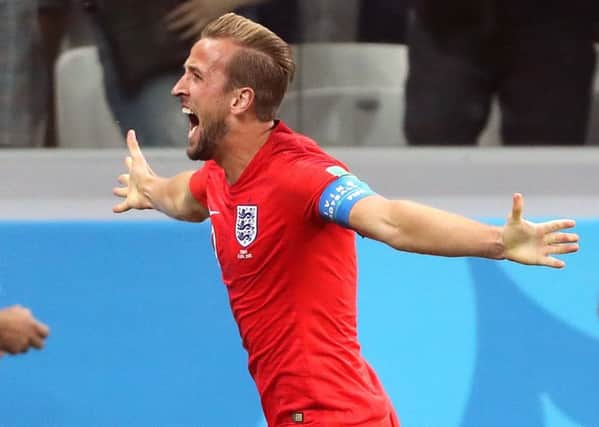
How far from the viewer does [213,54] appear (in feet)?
10.0

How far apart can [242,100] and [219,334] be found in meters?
1.28

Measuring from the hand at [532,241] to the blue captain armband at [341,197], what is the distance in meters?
0.33

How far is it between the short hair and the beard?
0.09 m

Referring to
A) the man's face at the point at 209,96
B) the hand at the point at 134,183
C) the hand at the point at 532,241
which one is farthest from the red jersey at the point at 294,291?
the hand at the point at 134,183

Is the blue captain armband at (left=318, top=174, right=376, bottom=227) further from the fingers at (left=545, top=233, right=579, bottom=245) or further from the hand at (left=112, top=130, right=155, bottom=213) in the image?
the hand at (left=112, top=130, right=155, bottom=213)

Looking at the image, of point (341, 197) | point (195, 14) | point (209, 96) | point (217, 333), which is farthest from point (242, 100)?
point (195, 14)

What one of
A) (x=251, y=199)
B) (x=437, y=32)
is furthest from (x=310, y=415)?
(x=437, y=32)

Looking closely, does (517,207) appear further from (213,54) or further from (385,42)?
(385,42)

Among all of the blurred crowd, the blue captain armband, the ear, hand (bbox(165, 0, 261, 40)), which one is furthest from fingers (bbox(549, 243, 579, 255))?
hand (bbox(165, 0, 261, 40))

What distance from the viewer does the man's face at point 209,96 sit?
10.0 ft

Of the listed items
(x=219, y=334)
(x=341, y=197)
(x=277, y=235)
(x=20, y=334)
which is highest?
(x=341, y=197)

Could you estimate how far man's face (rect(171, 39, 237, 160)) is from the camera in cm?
305

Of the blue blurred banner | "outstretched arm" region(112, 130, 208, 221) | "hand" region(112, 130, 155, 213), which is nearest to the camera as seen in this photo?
"outstretched arm" region(112, 130, 208, 221)

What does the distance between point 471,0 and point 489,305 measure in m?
1.08
